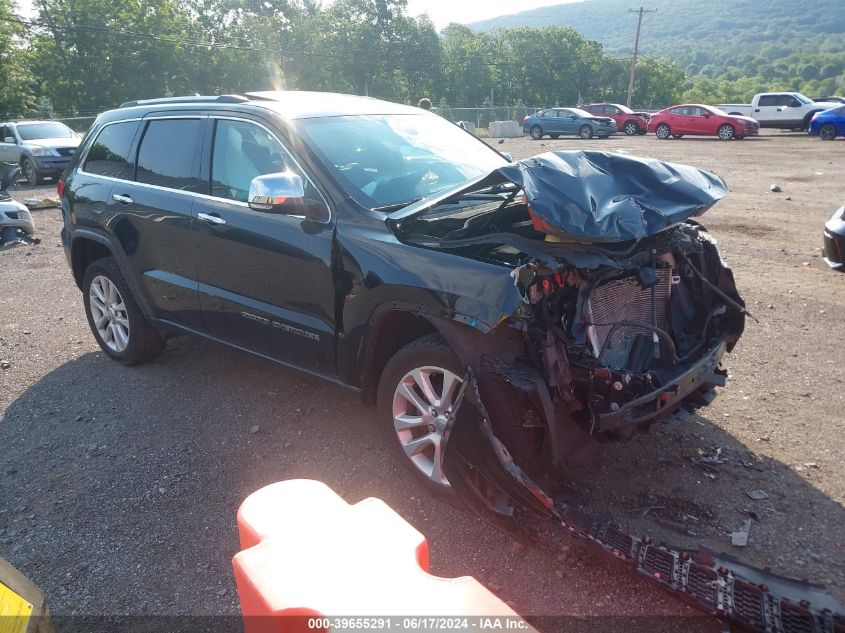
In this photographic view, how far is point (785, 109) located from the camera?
2912 centimetres

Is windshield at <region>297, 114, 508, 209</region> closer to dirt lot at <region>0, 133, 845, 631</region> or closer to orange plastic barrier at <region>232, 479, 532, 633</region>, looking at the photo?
dirt lot at <region>0, 133, 845, 631</region>

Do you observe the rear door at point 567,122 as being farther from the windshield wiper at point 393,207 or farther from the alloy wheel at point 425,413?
the alloy wheel at point 425,413

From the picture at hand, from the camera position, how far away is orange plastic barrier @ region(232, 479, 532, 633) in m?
1.50

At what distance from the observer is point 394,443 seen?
3408 millimetres

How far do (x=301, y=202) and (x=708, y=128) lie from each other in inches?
1113

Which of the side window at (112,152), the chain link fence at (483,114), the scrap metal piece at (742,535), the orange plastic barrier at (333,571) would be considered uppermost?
the side window at (112,152)

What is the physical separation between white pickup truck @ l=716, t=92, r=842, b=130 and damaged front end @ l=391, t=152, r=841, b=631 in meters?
30.5

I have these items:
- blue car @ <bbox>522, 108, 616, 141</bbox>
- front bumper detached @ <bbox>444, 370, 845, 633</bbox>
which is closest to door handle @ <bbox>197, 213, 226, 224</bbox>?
front bumper detached @ <bbox>444, 370, 845, 633</bbox>

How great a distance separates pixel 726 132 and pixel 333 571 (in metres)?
29.9

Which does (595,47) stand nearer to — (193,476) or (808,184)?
(808,184)

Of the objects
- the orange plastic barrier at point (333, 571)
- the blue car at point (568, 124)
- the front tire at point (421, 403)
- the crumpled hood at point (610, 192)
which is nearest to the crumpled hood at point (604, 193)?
the crumpled hood at point (610, 192)

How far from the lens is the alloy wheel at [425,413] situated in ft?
10.3

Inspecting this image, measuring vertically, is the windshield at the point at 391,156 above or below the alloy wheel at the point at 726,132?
above

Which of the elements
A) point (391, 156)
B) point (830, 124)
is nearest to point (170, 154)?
point (391, 156)
